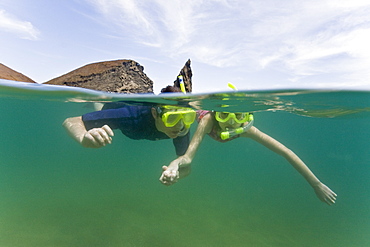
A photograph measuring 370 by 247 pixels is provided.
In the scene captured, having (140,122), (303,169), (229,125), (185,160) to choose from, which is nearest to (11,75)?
(140,122)

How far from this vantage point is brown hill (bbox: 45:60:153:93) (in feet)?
31.1

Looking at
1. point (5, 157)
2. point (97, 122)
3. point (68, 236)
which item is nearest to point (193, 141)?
point (97, 122)

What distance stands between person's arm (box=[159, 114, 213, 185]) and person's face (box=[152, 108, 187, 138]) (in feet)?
1.49

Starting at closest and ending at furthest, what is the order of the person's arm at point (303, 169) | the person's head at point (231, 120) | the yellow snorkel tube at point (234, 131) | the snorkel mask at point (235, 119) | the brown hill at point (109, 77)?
1. the yellow snorkel tube at point (234, 131)
2. the snorkel mask at point (235, 119)
3. the person's arm at point (303, 169)
4. the person's head at point (231, 120)
5. the brown hill at point (109, 77)

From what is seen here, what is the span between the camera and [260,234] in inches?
438

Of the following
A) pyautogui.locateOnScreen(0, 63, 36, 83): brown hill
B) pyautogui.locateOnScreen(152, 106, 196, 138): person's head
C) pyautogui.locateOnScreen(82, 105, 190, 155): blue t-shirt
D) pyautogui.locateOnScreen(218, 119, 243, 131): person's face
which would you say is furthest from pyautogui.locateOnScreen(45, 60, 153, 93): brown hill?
pyautogui.locateOnScreen(218, 119, 243, 131): person's face

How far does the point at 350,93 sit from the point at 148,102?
810 centimetres

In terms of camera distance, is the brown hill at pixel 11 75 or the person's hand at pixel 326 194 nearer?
the person's hand at pixel 326 194

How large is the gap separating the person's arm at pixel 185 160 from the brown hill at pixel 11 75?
6.85 m

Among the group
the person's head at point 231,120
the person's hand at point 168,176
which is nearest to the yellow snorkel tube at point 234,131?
the person's head at point 231,120

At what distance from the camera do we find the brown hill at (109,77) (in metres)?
9.48

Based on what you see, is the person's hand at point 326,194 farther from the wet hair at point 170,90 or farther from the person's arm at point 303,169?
the wet hair at point 170,90

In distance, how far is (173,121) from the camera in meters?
6.63

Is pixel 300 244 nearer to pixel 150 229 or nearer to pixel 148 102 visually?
pixel 150 229
